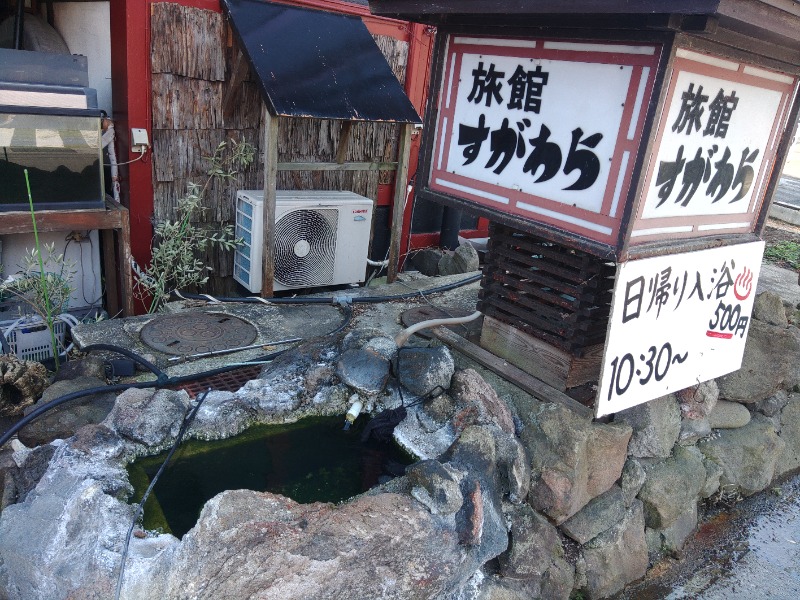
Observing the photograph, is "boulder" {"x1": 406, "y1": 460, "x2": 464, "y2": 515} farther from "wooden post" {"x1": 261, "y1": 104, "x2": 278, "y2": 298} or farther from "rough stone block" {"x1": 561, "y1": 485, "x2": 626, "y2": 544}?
"wooden post" {"x1": 261, "y1": 104, "x2": 278, "y2": 298}

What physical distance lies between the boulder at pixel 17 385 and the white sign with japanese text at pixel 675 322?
3.81 meters

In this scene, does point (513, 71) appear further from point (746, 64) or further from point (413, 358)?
point (413, 358)

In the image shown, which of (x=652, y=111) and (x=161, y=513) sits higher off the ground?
(x=652, y=111)

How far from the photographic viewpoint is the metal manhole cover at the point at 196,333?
540 cm

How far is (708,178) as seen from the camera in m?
4.02

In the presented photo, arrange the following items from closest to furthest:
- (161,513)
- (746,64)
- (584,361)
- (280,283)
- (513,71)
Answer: (161,513) < (746,64) < (513,71) < (584,361) < (280,283)

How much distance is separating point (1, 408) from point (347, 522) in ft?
9.08

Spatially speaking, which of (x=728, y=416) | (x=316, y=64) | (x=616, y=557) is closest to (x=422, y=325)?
(x=616, y=557)

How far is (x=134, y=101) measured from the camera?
21.3 feet

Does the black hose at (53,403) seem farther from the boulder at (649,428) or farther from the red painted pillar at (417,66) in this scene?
the red painted pillar at (417,66)

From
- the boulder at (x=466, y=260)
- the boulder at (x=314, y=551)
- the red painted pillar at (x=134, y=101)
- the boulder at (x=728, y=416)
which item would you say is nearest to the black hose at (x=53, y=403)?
the boulder at (x=314, y=551)

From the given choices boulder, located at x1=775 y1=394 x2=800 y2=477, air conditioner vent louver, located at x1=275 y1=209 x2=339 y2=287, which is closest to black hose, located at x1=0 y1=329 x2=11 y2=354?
air conditioner vent louver, located at x1=275 y1=209 x2=339 y2=287

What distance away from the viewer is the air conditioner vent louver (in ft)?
23.4

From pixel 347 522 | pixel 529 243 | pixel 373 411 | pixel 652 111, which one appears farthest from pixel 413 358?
pixel 652 111
